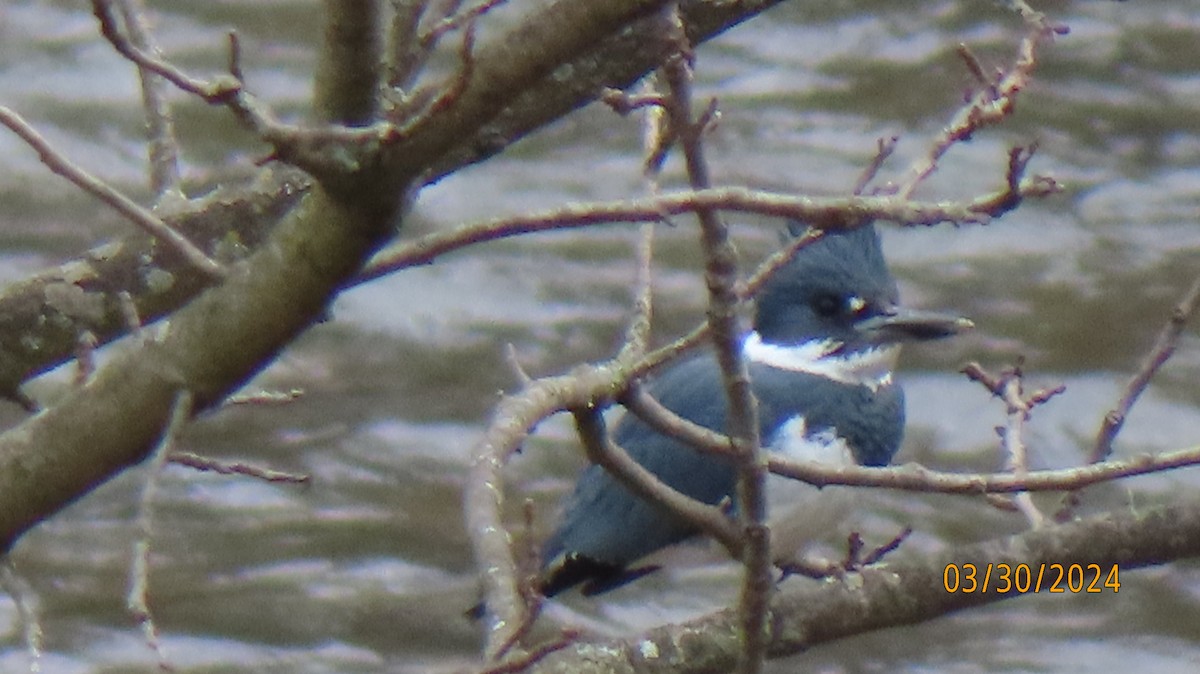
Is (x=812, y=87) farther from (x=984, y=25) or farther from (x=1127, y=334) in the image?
(x=1127, y=334)

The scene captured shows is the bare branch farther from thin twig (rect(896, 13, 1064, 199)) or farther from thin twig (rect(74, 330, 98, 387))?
thin twig (rect(74, 330, 98, 387))

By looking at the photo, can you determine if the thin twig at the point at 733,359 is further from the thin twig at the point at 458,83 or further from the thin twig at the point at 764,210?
the thin twig at the point at 458,83

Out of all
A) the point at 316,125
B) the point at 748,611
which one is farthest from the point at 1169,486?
the point at 316,125

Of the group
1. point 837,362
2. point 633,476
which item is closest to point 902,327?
point 837,362

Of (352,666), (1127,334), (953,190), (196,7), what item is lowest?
(352,666)

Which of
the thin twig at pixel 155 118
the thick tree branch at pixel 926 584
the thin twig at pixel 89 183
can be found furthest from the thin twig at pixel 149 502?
the thick tree branch at pixel 926 584

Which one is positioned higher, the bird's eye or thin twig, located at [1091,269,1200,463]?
the bird's eye

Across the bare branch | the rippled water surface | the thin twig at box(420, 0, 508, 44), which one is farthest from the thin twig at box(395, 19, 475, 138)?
the rippled water surface
